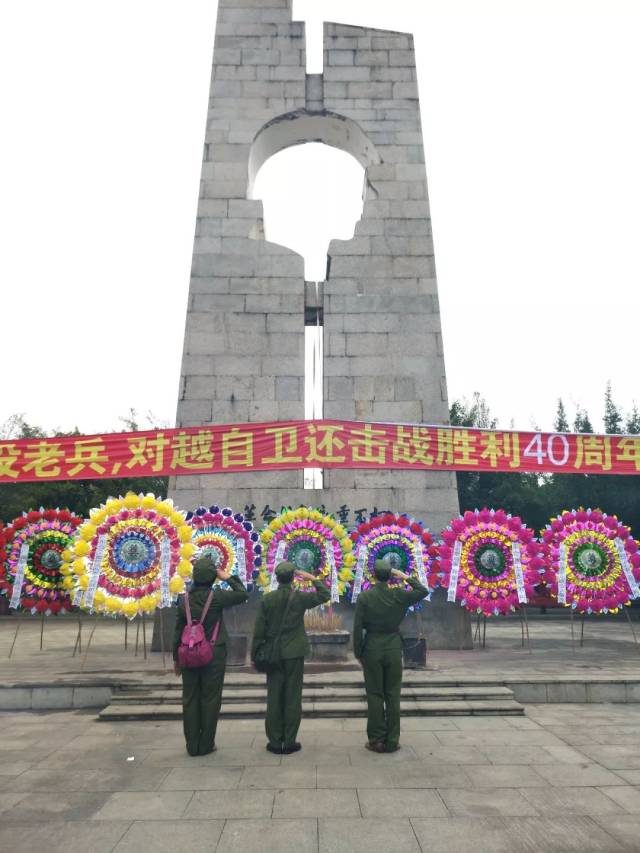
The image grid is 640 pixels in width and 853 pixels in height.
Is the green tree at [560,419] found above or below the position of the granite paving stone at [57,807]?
above

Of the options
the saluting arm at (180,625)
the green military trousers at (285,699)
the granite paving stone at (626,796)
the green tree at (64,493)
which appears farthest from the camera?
the green tree at (64,493)

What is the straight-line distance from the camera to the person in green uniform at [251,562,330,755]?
19.4 ft

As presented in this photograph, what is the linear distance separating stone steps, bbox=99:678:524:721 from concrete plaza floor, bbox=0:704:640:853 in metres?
0.27

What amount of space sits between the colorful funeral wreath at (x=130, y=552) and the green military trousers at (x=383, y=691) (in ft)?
10.8

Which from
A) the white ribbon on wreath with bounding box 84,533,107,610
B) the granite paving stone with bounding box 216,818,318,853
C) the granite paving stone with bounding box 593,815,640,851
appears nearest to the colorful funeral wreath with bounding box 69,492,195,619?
the white ribbon on wreath with bounding box 84,533,107,610

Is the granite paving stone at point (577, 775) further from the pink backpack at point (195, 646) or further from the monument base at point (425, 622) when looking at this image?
the monument base at point (425, 622)

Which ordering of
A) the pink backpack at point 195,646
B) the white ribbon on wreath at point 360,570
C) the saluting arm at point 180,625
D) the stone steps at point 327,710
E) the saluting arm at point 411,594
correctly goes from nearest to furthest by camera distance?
1. the pink backpack at point 195,646
2. the saluting arm at point 180,625
3. the saluting arm at point 411,594
4. the stone steps at point 327,710
5. the white ribbon on wreath at point 360,570

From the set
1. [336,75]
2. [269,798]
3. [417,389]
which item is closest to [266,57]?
[336,75]

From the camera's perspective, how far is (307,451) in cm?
1088

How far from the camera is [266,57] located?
13992 millimetres

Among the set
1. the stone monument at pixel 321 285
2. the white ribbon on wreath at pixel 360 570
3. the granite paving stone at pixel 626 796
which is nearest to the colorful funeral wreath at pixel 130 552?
the white ribbon on wreath at pixel 360 570

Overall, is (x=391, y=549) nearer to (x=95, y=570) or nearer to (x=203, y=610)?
(x=95, y=570)

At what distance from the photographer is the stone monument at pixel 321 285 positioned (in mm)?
11789

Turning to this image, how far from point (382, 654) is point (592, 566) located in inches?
233
